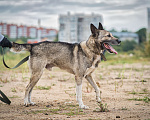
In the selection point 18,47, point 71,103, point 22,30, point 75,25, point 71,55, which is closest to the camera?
point 18,47

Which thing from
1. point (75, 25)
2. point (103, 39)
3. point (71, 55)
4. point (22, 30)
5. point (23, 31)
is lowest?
point (71, 55)

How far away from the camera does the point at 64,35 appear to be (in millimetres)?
50500

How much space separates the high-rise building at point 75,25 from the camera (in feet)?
164

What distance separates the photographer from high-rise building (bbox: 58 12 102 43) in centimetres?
5006

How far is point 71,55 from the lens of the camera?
5562 millimetres

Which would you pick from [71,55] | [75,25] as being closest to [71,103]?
[71,55]

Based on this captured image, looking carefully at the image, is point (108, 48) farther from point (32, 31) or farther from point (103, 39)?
point (32, 31)

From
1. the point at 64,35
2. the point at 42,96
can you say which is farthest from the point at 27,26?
the point at 42,96

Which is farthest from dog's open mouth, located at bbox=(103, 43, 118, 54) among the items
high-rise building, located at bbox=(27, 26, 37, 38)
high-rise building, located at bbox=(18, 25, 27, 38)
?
high-rise building, located at bbox=(27, 26, 37, 38)

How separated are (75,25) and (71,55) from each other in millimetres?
45293

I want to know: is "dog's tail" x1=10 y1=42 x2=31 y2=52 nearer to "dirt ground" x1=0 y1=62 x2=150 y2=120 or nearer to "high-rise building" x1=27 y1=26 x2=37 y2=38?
"dirt ground" x1=0 y1=62 x2=150 y2=120

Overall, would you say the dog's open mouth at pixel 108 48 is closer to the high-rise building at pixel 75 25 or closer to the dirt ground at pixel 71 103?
the dirt ground at pixel 71 103

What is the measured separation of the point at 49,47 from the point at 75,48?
63cm

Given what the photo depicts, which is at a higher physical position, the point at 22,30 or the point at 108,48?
the point at 22,30
